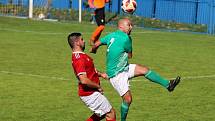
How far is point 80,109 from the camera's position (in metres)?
13.3

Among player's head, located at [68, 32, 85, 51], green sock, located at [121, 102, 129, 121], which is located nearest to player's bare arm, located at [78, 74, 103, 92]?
player's head, located at [68, 32, 85, 51]

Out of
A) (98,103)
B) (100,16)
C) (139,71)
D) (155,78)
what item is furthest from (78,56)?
(100,16)

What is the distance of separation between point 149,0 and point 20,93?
27.8 m

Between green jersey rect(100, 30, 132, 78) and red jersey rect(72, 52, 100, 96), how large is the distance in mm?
1606

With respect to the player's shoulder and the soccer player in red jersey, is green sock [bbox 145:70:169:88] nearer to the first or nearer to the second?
the soccer player in red jersey

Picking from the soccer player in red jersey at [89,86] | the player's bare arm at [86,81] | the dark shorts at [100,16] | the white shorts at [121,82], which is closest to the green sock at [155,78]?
the white shorts at [121,82]

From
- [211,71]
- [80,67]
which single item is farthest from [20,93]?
[211,71]

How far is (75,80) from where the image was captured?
17.2 meters

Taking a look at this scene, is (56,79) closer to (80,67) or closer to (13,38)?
(80,67)

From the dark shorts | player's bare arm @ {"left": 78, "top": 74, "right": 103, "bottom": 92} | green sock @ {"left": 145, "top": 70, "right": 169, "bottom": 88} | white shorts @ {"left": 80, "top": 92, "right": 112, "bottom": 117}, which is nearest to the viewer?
player's bare arm @ {"left": 78, "top": 74, "right": 103, "bottom": 92}

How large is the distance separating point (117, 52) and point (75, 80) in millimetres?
5894

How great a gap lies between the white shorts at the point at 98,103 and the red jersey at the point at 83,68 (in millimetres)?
73

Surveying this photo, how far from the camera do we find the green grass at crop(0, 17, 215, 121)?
42.8ft

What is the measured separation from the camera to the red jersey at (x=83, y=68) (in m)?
9.54
